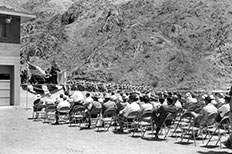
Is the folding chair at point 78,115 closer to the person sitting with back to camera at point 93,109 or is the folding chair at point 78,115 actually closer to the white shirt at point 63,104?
the person sitting with back to camera at point 93,109

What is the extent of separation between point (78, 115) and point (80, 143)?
365cm

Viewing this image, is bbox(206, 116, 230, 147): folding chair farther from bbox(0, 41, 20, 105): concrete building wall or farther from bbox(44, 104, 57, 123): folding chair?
bbox(0, 41, 20, 105): concrete building wall

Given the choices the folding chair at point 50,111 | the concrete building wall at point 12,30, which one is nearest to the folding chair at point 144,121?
the folding chair at point 50,111

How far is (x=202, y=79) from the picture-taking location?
45.8 meters

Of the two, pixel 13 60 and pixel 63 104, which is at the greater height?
pixel 13 60

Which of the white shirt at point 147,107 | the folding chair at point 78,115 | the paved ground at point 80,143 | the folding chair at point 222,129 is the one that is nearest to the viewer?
the paved ground at point 80,143

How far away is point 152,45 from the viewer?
54656 mm

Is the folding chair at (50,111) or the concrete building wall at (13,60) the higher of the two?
the concrete building wall at (13,60)

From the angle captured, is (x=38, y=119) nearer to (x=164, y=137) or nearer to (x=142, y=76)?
(x=164, y=137)

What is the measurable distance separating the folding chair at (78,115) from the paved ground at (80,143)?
67 centimetres

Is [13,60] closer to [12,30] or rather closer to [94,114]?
[12,30]

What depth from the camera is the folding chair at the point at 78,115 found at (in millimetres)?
13312

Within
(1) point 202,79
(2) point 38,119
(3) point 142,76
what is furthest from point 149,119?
(3) point 142,76

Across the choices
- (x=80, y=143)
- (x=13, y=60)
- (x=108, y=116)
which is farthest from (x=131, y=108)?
(x=13, y=60)
